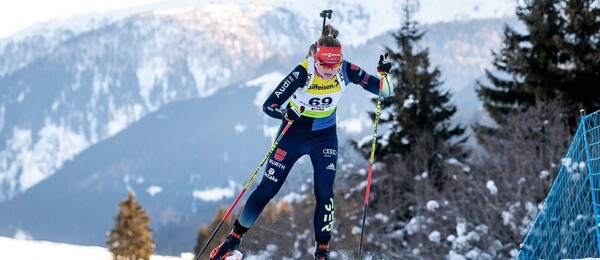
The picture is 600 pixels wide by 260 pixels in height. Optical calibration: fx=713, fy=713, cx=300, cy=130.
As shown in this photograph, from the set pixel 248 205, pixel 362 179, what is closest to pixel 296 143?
pixel 248 205

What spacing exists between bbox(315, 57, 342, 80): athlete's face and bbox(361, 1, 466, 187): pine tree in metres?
29.3

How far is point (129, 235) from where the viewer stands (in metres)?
49.7

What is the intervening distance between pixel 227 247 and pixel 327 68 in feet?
7.60

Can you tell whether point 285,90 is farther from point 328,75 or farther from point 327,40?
point 327,40

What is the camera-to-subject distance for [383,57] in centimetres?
869

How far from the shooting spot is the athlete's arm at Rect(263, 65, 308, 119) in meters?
7.91

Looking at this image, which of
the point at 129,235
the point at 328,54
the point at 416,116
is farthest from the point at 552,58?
the point at 129,235

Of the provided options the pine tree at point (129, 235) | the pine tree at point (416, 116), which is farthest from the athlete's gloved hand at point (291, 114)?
the pine tree at point (129, 235)

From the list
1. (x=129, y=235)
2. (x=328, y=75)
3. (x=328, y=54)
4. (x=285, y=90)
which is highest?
(x=129, y=235)

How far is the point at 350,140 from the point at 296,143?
30527mm

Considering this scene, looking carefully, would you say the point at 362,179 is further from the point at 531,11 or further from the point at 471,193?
the point at 531,11

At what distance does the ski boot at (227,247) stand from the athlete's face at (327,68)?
2.08 metres

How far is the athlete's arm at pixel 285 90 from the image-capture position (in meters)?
7.91

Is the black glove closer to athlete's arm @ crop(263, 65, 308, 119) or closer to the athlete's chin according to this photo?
the athlete's chin
